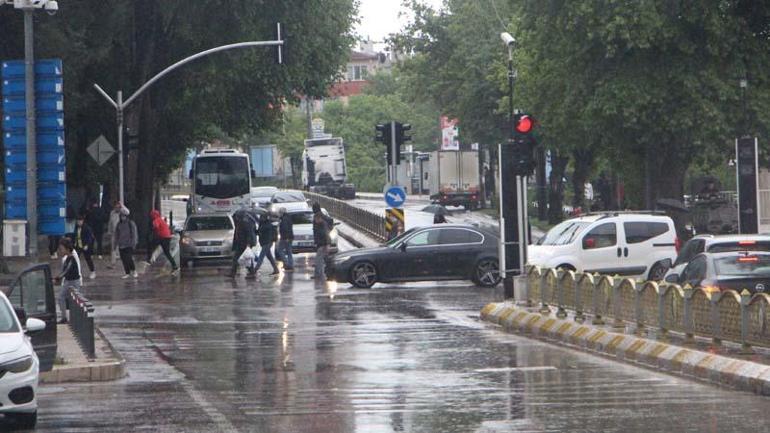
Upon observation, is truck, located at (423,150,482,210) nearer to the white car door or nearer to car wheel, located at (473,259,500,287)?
car wheel, located at (473,259,500,287)

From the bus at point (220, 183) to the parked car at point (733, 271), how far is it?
40339 millimetres

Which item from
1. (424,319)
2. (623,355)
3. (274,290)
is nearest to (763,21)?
(274,290)

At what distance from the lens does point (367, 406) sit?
15.4 metres

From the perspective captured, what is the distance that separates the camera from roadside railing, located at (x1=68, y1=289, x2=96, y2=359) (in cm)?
1922

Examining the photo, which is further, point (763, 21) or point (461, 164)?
point (461, 164)

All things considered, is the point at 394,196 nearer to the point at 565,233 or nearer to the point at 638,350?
the point at 565,233

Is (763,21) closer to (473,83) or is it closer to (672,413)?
(473,83)

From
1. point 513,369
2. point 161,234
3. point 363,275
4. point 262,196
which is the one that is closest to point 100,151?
point 161,234

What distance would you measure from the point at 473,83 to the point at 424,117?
70.2m

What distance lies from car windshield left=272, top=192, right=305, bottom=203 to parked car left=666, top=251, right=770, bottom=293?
149 feet

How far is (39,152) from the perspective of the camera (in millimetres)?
24016

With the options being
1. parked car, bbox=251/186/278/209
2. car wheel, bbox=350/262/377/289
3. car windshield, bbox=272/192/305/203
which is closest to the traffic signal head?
car wheel, bbox=350/262/377/289

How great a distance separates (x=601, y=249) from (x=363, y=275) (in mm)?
5524

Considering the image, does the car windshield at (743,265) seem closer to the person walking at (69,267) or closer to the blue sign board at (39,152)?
the blue sign board at (39,152)
